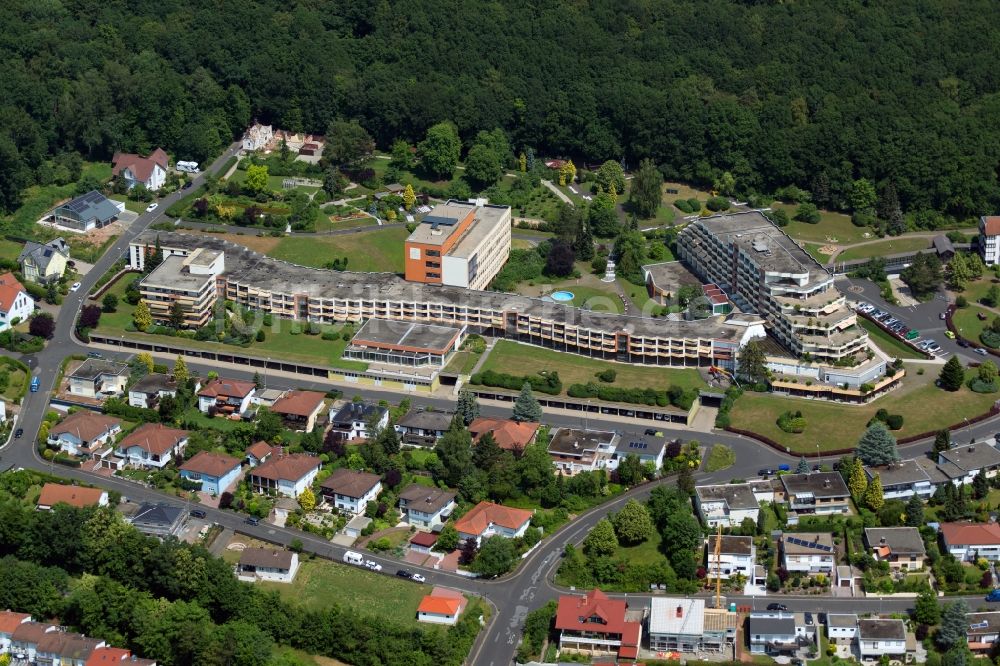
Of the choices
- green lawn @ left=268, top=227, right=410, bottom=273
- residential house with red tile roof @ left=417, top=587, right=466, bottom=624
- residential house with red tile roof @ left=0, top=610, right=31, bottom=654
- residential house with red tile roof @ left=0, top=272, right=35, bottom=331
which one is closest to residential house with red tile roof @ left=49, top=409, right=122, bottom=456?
residential house with red tile roof @ left=0, top=272, right=35, bottom=331

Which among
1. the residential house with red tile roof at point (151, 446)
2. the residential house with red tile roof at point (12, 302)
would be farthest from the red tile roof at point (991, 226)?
the residential house with red tile roof at point (12, 302)

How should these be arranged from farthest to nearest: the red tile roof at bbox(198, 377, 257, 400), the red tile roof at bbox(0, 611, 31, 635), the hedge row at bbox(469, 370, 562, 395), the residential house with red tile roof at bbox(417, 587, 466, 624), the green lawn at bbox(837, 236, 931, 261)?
the green lawn at bbox(837, 236, 931, 261)
the hedge row at bbox(469, 370, 562, 395)
the red tile roof at bbox(198, 377, 257, 400)
the residential house with red tile roof at bbox(417, 587, 466, 624)
the red tile roof at bbox(0, 611, 31, 635)

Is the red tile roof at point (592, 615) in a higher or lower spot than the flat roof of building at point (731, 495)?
higher

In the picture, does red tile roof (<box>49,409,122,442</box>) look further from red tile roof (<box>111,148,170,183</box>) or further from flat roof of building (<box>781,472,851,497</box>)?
flat roof of building (<box>781,472,851,497</box>)

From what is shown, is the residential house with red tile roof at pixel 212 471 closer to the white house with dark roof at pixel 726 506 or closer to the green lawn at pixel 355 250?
the white house with dark roof at pixel 726 506

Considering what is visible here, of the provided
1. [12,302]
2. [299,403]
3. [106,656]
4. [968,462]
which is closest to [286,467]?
[299,403]

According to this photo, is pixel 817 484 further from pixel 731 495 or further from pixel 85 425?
pixel 85 425
